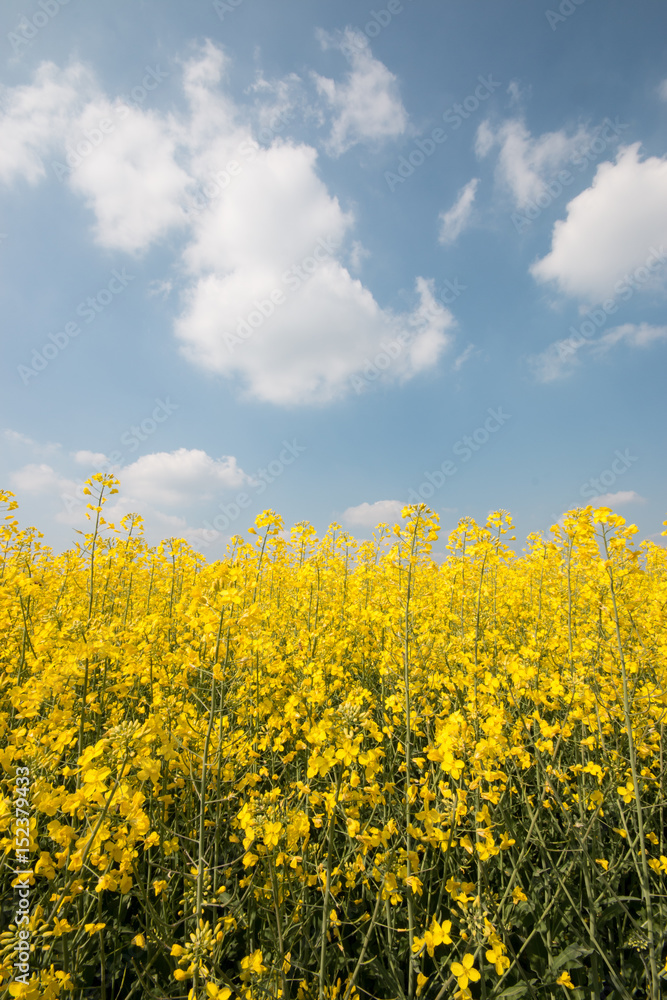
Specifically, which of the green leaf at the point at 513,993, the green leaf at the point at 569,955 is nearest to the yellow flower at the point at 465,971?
the green leaf at the point at 513,993

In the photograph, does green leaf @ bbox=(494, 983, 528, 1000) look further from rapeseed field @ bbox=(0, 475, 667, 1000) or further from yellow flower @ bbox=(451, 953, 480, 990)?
yellow flower @ bbox=(451, 953, 480, 990)

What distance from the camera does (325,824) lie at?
9.03 ft

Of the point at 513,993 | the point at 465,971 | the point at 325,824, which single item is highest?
the point at 325,824

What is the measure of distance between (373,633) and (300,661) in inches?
59.1

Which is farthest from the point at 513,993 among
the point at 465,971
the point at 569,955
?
the point at 465,971

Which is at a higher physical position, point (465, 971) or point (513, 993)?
point (465, 971)

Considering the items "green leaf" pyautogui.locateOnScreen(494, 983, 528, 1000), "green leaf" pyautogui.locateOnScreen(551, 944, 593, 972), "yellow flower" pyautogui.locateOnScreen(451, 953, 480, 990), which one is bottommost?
"green leaf" pyautogui.locateOnScreen(494, 983, 528, 1000)

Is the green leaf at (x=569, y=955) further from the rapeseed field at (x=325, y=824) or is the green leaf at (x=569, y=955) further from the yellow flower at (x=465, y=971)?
the yellow flower at (x=465, y=971)

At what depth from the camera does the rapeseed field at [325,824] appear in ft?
6.20

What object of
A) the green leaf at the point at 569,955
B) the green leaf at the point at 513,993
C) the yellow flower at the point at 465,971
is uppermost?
the yellow flower at the point at 465,971

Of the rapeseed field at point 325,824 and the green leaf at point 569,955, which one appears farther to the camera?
the green leaf at point 569,955

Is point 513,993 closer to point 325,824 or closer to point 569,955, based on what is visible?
point 569,955

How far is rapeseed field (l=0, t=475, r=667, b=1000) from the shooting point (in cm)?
189

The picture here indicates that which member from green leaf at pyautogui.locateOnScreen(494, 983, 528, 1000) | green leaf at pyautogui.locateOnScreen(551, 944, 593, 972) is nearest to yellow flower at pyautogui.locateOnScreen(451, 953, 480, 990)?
green leaf at pyautogui.locateOnScreen(494, 983, 528, 1000)
